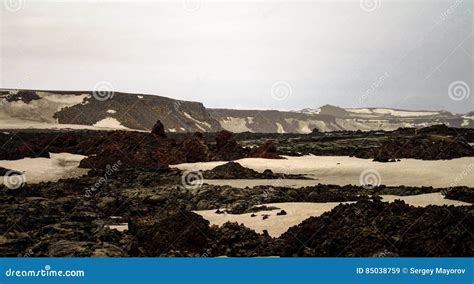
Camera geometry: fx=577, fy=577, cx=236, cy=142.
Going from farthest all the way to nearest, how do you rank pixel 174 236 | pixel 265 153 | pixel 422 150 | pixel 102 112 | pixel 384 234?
pixel 102 112 < pixel 265 153 < pixel 422 150 < pixel 174 236 < pixel 384 234

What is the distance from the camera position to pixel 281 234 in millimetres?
15914

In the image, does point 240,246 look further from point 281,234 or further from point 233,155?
point 233,155

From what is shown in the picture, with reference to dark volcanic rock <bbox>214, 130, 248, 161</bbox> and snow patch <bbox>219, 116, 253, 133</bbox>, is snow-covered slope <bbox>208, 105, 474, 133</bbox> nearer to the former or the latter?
snow patch <bbox>219, 116, 253, 133</bbox>

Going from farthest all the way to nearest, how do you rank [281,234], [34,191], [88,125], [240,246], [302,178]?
1. [88,125]
2. [302,178]
3. [34,191]
4. [281,234]
5. [240,246]

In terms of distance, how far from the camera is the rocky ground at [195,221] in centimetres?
1412

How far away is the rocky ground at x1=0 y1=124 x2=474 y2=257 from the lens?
14117 mm

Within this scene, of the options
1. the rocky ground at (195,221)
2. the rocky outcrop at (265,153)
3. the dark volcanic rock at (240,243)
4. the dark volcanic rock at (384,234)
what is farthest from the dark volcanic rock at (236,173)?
the dark volcanic rock at (384,234)

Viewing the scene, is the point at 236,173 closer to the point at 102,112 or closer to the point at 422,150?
the point at 422,150

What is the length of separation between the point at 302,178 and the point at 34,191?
13.4 metres

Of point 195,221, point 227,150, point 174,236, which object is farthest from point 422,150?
point 174,236

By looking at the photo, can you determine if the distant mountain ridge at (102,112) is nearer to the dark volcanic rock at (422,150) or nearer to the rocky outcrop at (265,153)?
the rocky outcrop at (265,153)

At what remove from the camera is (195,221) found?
50.8 ft

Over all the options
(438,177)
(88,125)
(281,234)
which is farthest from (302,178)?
(88,125)

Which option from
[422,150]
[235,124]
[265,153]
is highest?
[235,124]
